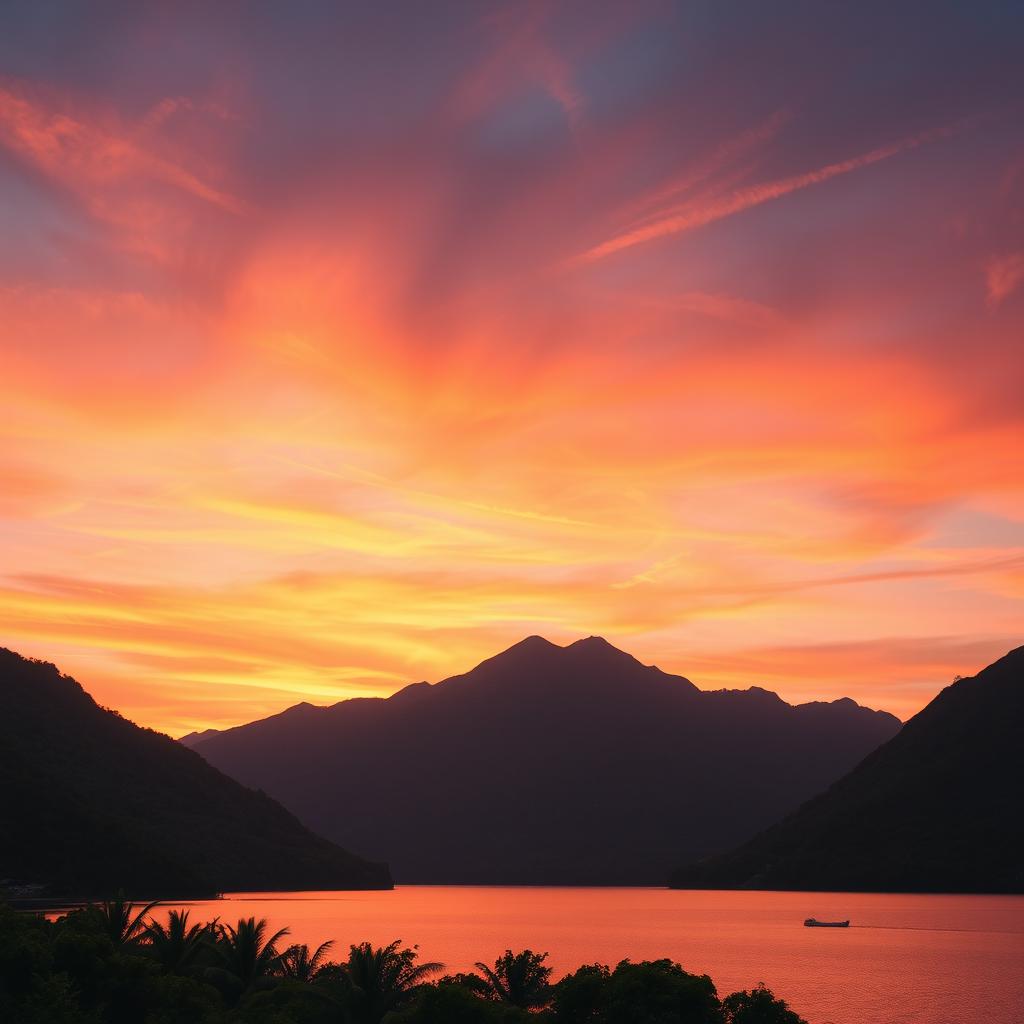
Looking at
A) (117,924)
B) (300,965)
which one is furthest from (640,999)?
(117,924)

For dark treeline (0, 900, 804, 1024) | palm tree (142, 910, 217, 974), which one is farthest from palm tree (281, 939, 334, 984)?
palm tree (142, 910, 217, 974)

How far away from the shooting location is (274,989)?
2227 inches

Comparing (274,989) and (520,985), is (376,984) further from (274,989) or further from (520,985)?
(520,985)

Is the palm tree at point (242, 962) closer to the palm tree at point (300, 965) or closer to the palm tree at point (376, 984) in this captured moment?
the palm tree at point (300, 965)

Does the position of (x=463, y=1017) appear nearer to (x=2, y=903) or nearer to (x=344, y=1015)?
(x=344, y=1015)

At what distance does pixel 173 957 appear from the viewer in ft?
214

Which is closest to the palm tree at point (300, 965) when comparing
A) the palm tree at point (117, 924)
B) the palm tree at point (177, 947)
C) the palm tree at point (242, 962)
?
the palm tree at point (177, 947)

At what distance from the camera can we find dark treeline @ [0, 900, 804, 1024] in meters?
45.4

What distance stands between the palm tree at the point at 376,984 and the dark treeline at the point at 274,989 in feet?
0.15

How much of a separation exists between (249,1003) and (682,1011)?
21926mm

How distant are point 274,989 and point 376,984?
5531 millimetres

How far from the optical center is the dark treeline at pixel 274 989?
45.4m

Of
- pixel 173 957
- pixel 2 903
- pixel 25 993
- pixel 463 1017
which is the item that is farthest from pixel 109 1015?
pixel 463 1017

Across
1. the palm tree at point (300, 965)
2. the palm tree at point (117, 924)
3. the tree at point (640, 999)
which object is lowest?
the palm tree at point (300, 965)
